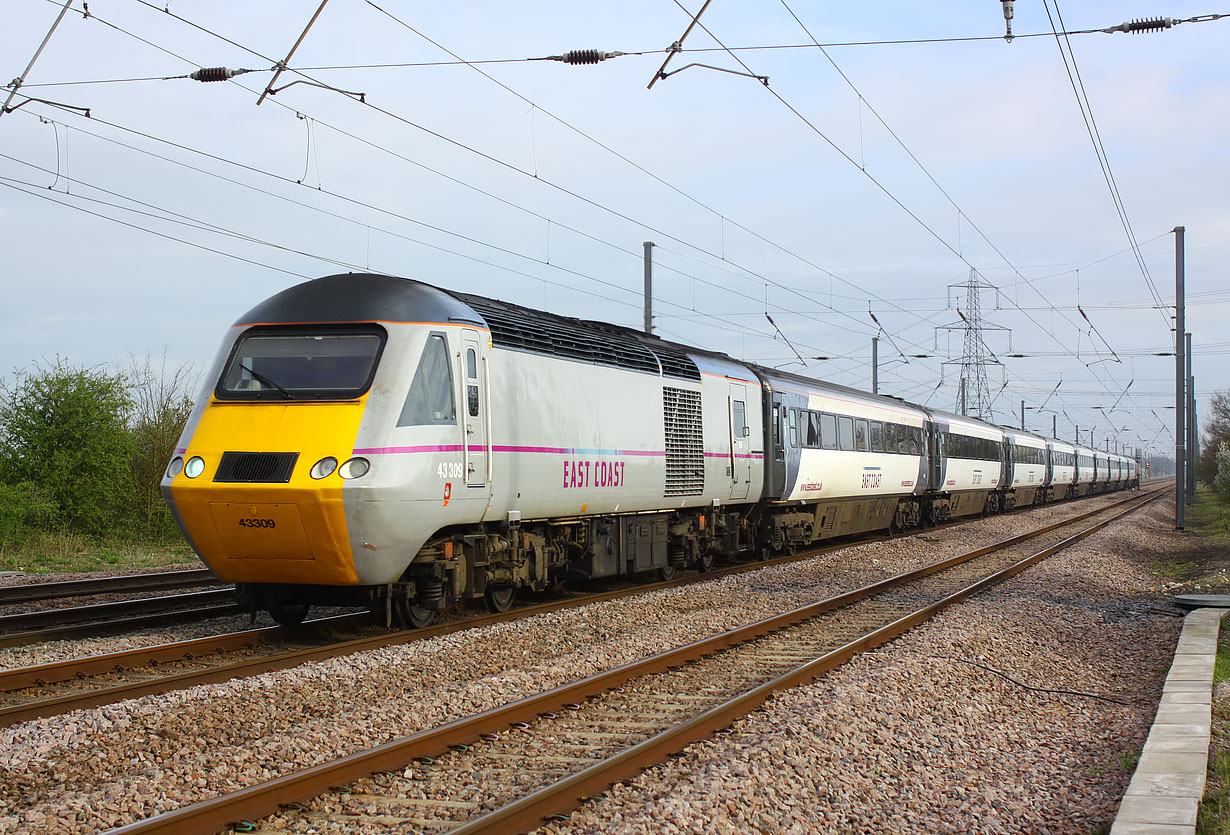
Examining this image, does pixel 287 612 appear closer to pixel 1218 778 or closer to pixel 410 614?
pixel 410 614

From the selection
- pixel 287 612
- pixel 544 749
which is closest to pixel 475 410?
pixel 287 612

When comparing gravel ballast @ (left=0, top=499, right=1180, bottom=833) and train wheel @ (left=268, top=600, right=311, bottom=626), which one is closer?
gravel ballast @ (left=0, top=499, right=1180, bottom=833)

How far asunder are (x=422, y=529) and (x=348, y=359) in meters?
1.74

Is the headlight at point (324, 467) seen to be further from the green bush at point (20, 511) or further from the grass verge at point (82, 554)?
the green bush at point (20, 511)

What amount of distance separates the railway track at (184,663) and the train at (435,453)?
36 cm

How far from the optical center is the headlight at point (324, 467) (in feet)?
29.8

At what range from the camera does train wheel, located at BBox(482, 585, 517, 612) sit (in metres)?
11.9

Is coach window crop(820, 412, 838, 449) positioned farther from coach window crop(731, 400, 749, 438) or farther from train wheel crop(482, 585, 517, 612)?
train wheel crop(482, 585, 517, 612)

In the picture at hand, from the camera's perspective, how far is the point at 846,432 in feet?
74.9

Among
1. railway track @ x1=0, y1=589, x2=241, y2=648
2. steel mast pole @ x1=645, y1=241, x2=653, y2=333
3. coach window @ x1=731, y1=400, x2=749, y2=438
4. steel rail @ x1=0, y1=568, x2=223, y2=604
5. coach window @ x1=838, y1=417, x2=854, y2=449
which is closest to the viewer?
railway track @ x1=0, y1=589, x2=241, y2=648

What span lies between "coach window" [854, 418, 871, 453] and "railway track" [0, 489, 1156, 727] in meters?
13.5

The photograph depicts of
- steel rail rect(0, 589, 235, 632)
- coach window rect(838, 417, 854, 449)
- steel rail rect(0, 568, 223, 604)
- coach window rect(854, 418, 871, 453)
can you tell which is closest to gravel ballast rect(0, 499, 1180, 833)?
steel rail rect(0, 589, 235, 632)

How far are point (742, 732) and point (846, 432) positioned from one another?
16592mm

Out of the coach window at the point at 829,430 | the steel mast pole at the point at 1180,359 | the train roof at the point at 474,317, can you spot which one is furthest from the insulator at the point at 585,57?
the steel mast pole at the point at 1180,359
